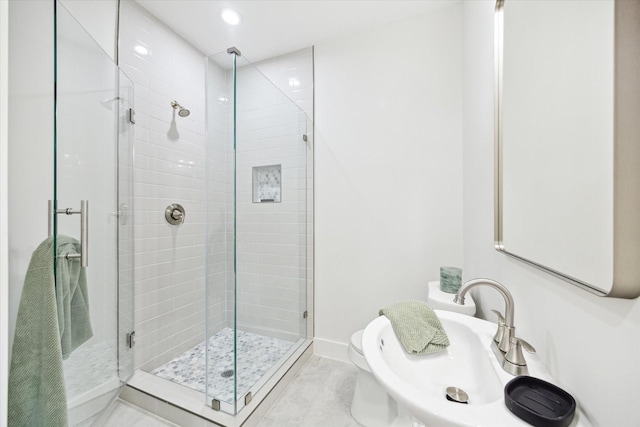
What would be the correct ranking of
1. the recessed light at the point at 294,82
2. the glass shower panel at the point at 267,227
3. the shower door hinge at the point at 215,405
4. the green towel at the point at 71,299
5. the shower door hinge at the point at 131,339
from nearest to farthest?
1. the green towel at the point at 71,299
2. the shower door hinge at the point at 215,405
3. the glass shower panel at the point at 267,227
4. the shower door hinge at the point at 131,339
5. the recessed light at the point at 294,82

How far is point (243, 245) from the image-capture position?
146cm

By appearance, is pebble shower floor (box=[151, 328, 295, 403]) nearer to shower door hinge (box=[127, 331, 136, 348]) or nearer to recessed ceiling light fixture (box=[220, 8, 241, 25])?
shower door hinge (box=[127, 331, 136, 348])

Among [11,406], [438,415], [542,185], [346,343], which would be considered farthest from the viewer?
[346,343]

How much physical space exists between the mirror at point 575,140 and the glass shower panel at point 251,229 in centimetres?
120

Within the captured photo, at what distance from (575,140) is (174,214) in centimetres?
210

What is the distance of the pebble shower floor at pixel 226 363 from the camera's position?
1352mm

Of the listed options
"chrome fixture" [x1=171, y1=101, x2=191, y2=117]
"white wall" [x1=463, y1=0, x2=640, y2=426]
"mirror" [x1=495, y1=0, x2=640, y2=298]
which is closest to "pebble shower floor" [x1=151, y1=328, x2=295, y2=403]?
"white wall" [x1=463, y1=0, x2=640, y2=426]

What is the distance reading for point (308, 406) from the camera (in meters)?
1.48

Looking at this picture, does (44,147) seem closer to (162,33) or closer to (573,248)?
(162,33)

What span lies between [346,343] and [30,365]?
5.58 feet

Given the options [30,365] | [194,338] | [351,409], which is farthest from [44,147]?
[351,409]
